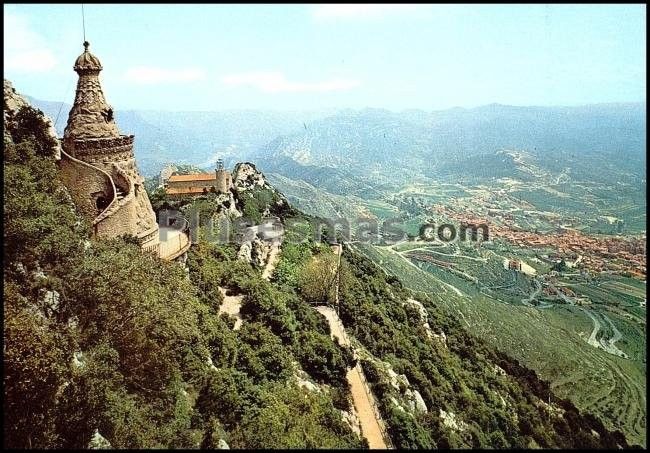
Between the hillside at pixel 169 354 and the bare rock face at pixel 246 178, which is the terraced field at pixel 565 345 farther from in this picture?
the bare rock face at pixel 246 178

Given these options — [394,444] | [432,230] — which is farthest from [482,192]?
[394,444]

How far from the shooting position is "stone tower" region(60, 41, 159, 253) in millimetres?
17969

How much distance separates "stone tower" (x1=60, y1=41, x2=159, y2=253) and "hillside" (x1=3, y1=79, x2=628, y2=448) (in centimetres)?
85

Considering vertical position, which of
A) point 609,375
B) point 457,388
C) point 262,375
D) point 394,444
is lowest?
point 609,375

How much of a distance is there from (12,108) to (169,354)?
10.3m

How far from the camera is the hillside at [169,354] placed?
11211mm

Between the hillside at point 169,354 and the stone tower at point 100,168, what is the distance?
848mm

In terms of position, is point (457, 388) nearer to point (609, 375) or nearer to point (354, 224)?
point (609, 375)

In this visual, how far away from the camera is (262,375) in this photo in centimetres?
1778

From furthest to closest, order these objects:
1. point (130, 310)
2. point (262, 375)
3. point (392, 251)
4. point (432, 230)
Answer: point (432, 230), point (392, 251), point (262, 375), point (130, 310)

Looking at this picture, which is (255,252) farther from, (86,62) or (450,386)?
Answer: (86,62)

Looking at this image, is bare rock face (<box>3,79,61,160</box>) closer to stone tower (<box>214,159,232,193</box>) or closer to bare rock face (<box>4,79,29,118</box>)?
bare rock face (<box>4,79,29,118</box>)

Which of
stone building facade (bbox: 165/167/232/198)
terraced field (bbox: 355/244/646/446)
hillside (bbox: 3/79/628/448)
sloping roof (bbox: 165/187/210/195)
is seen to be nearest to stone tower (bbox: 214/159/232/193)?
stone building facade (bbox: 165/167/232/198)

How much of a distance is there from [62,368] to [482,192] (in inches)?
7888
